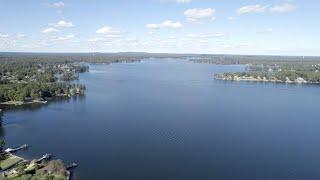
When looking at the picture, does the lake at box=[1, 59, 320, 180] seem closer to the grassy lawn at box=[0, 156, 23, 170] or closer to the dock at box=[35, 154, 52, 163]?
the dock at box=[35, 154, 52, 163]

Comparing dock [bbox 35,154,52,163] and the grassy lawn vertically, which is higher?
dock [bbox 35,154,52,163]

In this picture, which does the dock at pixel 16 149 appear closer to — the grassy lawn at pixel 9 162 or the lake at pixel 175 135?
the lake at pixel 175 135

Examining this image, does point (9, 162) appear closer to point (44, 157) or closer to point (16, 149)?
point (44, 157)

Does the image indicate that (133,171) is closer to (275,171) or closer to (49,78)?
(275,171)

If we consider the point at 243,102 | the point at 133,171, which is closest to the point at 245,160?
the point at 133,171

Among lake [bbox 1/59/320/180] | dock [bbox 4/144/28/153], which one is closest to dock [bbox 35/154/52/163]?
lake [bbox 1/59/320/180]
